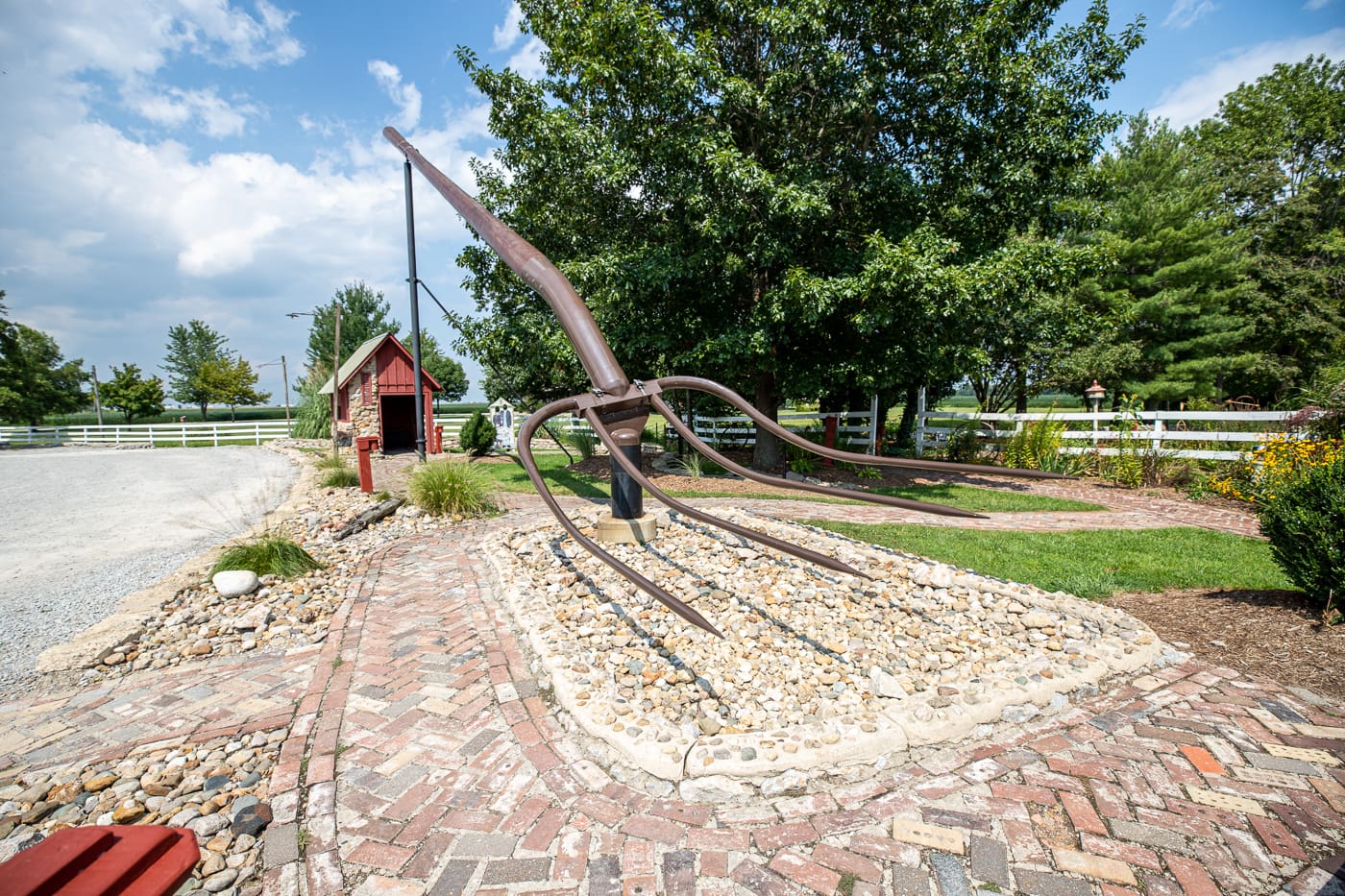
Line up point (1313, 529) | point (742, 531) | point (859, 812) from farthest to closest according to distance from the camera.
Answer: point (1313, 529)
point (742, 531)
point (859, 812)

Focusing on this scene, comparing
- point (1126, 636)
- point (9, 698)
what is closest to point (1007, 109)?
point (1126, 636)

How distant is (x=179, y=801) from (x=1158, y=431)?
13.7 metres

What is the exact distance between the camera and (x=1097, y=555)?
5605 mm

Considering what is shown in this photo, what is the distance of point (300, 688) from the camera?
333 cm

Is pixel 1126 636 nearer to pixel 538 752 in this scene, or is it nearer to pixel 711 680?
pixel 711 680

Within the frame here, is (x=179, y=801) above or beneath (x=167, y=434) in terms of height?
beneath

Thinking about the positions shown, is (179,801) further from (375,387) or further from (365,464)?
(375,387)

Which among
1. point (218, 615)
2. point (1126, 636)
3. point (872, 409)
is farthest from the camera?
point (872, 409)

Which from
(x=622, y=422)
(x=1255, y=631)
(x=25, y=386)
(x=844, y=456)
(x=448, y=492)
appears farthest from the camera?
(x=25, y=386)

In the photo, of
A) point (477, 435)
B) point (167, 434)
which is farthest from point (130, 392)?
point (477, 435)

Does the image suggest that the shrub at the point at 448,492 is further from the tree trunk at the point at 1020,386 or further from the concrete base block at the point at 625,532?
the tree trunk at the point at 1020,386

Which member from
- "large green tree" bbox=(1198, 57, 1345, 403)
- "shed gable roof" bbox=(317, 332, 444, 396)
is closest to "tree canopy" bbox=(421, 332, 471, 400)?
"shed gable roof" bbox=(317, 332, 444, 396)

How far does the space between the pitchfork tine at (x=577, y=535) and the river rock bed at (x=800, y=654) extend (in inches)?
15.9

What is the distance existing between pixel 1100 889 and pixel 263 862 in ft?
9.65
